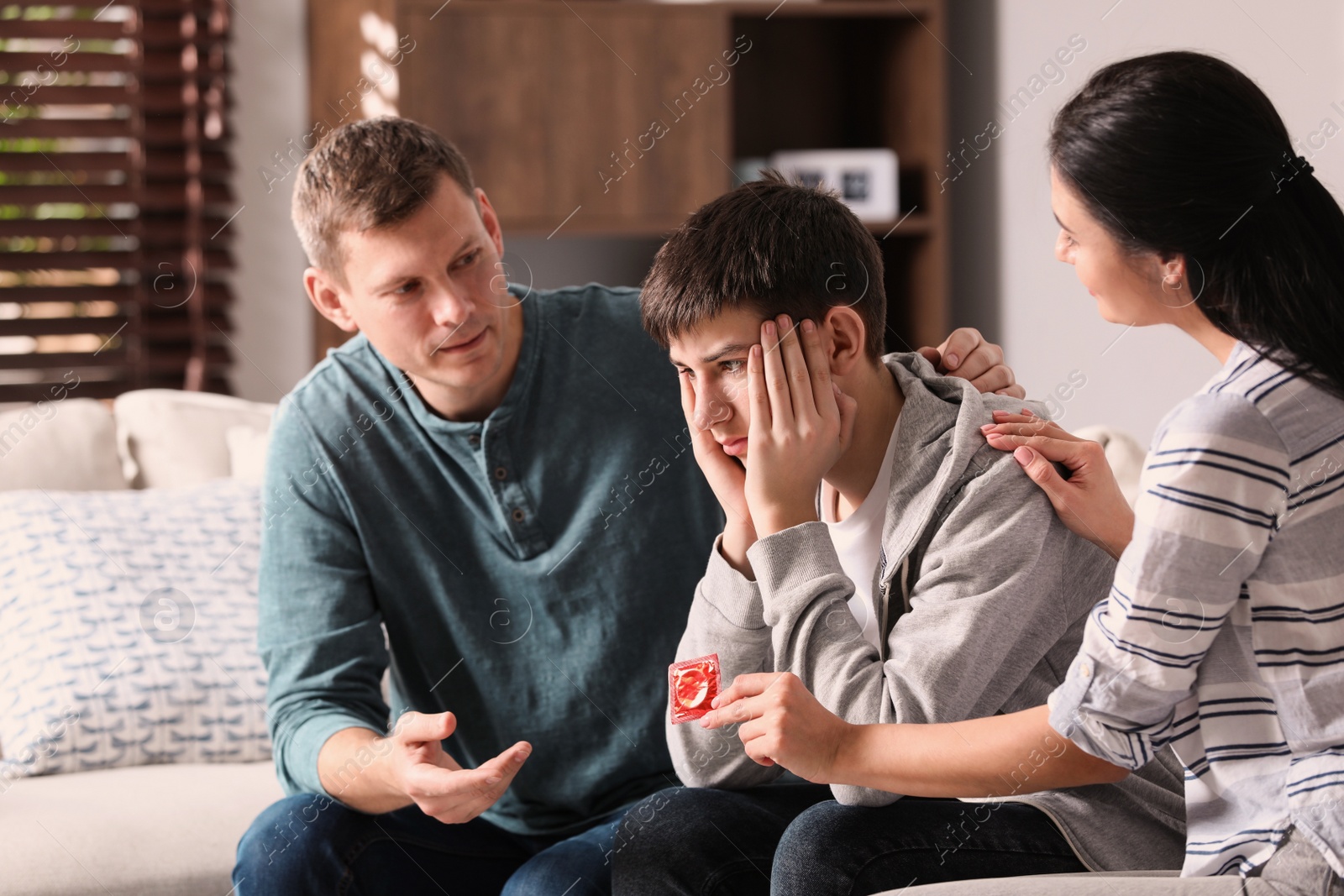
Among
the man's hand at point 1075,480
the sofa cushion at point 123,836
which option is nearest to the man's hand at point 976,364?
the man's hand at point 1075,480

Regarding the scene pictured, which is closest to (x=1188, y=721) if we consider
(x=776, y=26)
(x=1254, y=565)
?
(x=1254, y=565)

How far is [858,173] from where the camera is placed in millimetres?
2898

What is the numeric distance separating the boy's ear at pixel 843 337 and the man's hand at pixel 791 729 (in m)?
→ 0.32

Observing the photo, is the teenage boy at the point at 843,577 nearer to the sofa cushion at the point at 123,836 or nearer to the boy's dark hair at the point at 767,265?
the boy's dark hair at the point at 767,265

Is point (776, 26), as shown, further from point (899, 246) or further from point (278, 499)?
point (278, 499)

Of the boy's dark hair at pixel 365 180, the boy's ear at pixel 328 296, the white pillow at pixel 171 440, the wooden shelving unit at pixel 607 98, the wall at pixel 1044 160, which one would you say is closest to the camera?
the boy's dark hair at pixel 365 180

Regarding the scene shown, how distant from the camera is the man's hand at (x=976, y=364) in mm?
1193

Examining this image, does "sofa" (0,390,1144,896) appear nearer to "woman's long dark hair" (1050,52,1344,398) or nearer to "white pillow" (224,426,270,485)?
"white pillow" (224,426,270,485)

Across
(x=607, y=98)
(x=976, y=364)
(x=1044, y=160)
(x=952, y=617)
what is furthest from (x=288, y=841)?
(x=607, y=98)

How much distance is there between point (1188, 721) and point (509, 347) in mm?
915

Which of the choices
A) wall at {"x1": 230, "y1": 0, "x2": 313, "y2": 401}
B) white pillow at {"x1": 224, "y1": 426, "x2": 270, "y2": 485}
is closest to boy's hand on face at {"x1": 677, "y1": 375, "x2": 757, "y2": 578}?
white pillow at {"x1": 224, "y1": 426, "x2": 270, "y2": 485}

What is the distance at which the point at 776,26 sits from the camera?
10.3 feet

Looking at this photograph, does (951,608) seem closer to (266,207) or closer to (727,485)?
(727,485)

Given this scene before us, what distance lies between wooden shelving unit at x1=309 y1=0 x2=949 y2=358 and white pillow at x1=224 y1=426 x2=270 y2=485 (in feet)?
2.76
